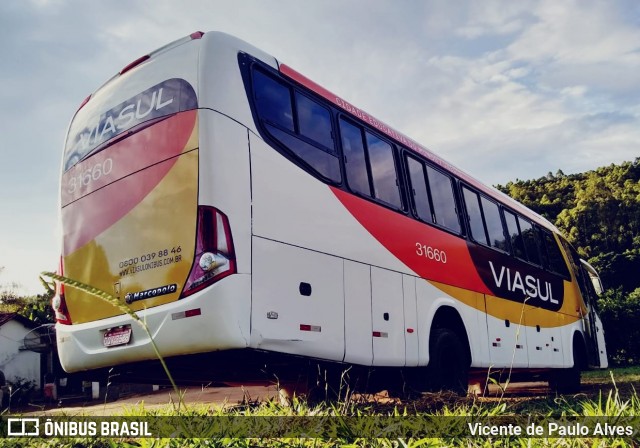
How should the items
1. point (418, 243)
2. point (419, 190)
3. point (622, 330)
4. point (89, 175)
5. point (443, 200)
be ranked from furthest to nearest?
point (622, 330)
point (443, 200)
point (419, 190)
point (418, 243)
point (89, 175)

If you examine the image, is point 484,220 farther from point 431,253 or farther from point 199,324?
point 199,324

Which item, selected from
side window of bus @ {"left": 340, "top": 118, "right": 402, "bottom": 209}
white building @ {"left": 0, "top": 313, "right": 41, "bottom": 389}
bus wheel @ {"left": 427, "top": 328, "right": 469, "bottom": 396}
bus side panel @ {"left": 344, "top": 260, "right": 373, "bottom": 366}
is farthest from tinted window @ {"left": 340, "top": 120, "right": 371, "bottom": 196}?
white building @ {"left": 0, "top": 313, "right": 41, "bottom": 389}

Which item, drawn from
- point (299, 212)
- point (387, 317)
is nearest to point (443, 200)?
point (387, 317)

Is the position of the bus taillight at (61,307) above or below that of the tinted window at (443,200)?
below

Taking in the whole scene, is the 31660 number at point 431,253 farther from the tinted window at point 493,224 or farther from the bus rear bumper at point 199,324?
the bus rear bumper at point 199,324

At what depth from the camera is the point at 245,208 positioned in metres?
4.89

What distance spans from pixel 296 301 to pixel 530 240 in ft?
24.7

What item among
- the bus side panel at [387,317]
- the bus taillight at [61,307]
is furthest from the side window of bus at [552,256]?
the bus taillight at [61,307]

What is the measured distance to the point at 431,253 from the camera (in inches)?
297

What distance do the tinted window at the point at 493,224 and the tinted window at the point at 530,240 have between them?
3.83 ft

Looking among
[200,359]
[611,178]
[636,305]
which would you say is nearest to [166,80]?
[200,359]

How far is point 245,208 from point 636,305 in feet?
77.0

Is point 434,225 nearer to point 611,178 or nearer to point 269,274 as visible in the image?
point 269,274

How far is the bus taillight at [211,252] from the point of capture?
15.3 ft
